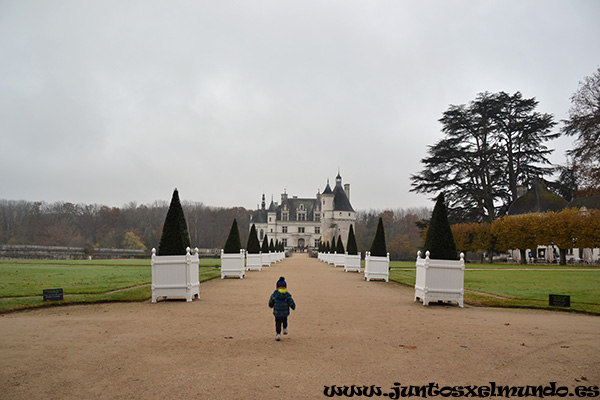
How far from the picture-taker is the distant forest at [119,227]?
8112 cm

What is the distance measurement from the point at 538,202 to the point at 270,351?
56.2 meters

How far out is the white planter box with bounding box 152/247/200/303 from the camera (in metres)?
12.7

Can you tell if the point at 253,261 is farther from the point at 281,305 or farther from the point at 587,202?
the point at 587,202

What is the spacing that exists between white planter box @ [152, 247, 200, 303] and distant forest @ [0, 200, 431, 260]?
2357 inches

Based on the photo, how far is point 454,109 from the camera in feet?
165

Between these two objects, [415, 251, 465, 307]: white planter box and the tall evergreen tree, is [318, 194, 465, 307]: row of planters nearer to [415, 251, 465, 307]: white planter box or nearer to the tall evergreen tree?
[415, 251, 465, 307]: white planter box

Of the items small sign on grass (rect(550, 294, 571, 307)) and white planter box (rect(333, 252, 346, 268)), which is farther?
white planter box (rect(333, 252, 346, 268))

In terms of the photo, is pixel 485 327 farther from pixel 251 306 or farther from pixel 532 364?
pixel 251 306

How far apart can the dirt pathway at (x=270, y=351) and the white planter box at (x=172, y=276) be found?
1434mm

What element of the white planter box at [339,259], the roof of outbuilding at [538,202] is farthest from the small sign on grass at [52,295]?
the roof of outbuilding at [538,202]

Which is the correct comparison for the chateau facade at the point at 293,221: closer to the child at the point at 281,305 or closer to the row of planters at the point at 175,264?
the row of planters at the point at 175,264

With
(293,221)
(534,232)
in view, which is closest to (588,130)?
(534,232)

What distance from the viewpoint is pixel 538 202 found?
2175 inches

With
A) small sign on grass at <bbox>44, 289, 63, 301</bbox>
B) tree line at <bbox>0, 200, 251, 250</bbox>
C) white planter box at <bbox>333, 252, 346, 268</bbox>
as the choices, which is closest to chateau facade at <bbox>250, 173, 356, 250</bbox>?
tree line at <bbox>0, 200, 251, 250</bbox>
